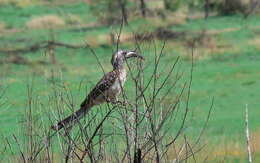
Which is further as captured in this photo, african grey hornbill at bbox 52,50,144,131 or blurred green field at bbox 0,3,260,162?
blurred green field at bbox 0,3,260,162

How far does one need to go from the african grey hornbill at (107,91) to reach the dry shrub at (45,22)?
3962 cm

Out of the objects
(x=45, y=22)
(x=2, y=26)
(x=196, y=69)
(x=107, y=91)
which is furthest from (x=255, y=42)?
(x=107, y=91)

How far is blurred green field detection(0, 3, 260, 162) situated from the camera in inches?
816

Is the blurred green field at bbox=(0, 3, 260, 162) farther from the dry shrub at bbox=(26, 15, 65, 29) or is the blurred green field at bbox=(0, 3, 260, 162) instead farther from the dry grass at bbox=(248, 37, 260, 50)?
the dry shrub at bbox=(26, 15, 65, 29)

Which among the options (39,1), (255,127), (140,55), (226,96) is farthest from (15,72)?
(39,1)

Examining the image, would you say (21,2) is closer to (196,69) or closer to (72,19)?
(72,19)

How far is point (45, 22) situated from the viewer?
169 ft

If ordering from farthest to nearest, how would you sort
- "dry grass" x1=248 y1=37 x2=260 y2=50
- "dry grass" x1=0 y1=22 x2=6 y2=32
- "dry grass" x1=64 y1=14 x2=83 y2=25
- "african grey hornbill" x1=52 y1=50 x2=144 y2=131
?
"dry grass" x1=64 y1=14 x2=83 y2=25, "dry grass" x1=0 y1=22 x2=6 y2=32, "dry grass" x1=248 y1=37 x2=260 y2=50, "african grey hornbill" x1=52 y1=50 x2=144 y2=131

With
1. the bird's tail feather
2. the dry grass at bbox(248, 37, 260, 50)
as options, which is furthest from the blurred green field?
the bird's tail feather

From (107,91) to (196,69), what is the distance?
72.5 ft

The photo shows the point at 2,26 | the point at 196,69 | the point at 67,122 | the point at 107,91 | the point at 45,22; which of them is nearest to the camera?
the point at 67,122

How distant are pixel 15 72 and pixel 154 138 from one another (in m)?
25.8

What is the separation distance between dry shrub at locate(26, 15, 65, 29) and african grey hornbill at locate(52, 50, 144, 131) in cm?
3962

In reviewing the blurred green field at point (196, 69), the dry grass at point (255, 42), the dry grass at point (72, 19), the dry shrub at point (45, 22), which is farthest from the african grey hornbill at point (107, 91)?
the dry shrub at point (45, 22)
